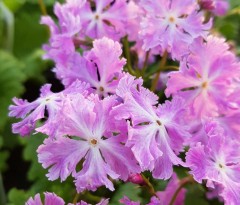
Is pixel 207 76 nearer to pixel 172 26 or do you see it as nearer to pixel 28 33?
pixel 172 26

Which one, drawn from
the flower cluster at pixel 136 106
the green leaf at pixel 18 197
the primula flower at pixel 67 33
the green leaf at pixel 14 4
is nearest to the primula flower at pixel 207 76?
the flower cluster at pixel 136 106

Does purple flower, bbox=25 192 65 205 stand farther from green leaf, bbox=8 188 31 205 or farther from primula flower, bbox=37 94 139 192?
green leaf, bbox=8 188 31 205

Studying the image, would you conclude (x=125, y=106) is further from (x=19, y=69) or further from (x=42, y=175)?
(x=19, y=69)

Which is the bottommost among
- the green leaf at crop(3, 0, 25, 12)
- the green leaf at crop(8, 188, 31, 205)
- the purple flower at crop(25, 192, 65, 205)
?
the green leaf at crop(8, 188, 31, 205)

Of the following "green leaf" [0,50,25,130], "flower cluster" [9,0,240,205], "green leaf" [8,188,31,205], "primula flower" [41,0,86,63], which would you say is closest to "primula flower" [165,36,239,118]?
"flower cluster" [9,0,240,205]

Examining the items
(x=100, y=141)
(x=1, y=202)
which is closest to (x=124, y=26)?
(x=100, y=141)

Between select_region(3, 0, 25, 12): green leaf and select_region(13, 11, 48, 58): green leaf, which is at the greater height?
select_region(3, 0, 25, 12): green leaf

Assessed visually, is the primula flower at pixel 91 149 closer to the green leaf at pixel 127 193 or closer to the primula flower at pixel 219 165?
the primula flower at pixel 219 165
